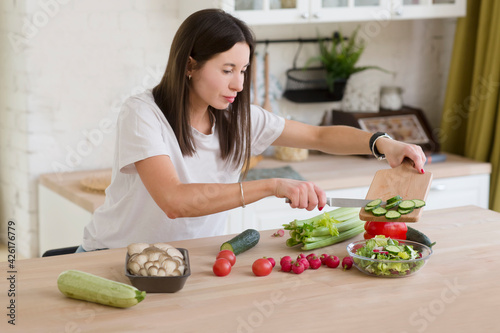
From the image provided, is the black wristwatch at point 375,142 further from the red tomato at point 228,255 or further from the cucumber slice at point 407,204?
the red tomato at point 228,255

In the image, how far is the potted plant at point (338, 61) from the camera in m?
3.92

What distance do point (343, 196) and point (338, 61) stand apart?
871 millimetres

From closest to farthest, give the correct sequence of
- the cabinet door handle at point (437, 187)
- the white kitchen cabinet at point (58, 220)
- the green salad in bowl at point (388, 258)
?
the green salad in bowl at point (388, 258) < the white kitchen cabinet at point (58, 220) < the cabinet door handle at point (437, 187)

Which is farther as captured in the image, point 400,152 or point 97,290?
point 400,152

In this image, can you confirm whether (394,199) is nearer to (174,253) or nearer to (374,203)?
(374,203)

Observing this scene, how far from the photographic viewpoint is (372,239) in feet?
6.49

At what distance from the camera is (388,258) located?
6.23ft

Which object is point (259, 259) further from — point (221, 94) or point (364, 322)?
point (221, 94)

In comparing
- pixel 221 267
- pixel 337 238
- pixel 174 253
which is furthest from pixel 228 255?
pixel 337 238

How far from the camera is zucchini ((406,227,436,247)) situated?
2.11m

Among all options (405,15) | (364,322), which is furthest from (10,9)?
(364,322)

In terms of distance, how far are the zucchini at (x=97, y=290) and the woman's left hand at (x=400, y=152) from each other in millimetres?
1025

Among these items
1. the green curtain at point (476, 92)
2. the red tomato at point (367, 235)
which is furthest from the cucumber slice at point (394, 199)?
the green curtain at point (476, 92)

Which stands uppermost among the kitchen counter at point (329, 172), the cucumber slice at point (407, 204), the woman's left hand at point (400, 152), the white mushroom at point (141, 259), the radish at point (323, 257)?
the woman's left hand at point (400, 152)
